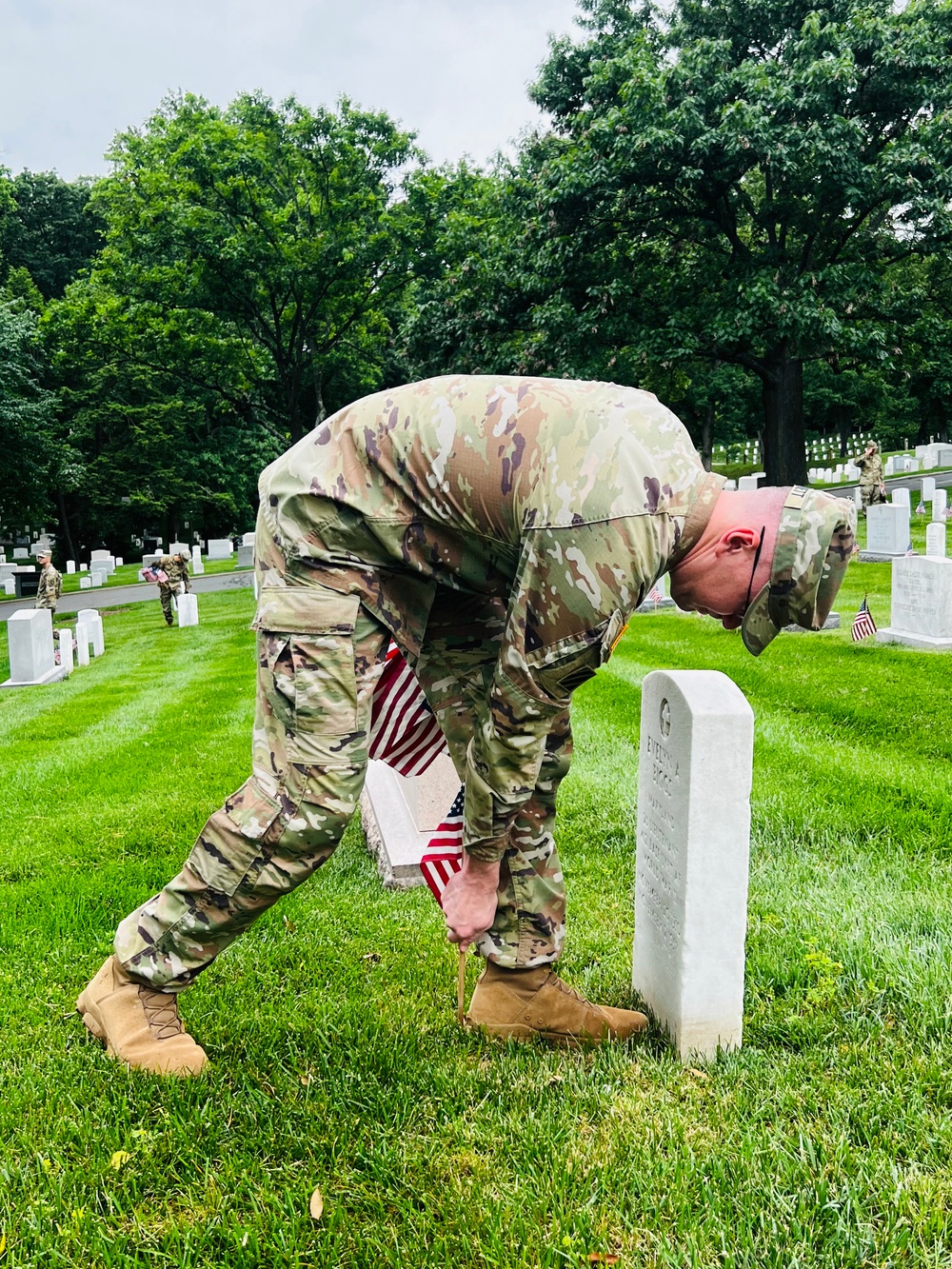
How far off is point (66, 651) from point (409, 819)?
35.4 feet

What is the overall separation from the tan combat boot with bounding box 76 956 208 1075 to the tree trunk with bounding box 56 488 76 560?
3666cm

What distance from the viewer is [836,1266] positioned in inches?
70.2

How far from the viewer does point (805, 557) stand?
82.4 inches

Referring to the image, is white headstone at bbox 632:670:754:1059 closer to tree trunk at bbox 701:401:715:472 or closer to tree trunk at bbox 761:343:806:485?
tree trunk at bbox 761:343:806:485

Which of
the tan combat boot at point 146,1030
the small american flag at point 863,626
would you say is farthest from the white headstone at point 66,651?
the tan combat boot at point 146,1030

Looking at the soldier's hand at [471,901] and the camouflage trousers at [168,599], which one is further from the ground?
the soldier's hand at [471,901]

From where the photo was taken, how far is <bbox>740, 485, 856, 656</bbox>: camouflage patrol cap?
6.86 feet

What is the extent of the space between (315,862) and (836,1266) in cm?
144

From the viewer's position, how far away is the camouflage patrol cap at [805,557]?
209 cm

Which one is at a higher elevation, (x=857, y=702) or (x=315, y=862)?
(x=315, y=862)

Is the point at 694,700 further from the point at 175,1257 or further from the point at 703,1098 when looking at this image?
the point at 175,1257

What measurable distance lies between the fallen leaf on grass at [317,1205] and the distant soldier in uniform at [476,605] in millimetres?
665

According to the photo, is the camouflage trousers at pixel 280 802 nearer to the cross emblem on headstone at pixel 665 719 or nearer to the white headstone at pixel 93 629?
the cross emblem on headstone at pixel 665 719

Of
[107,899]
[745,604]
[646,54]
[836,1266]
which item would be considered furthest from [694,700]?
[646,54]
